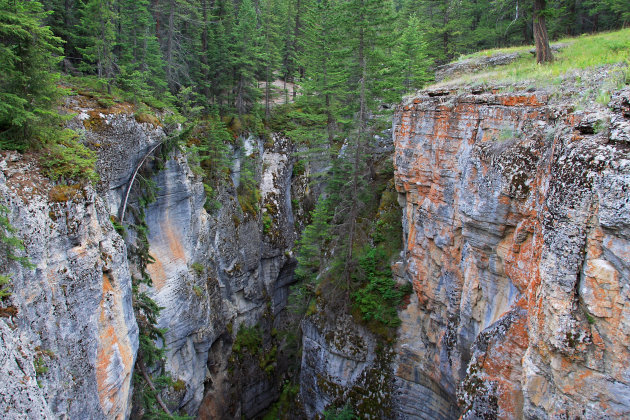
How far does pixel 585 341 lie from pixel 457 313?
287 inches

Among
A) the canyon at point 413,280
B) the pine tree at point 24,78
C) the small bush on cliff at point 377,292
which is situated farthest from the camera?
the small bush on cliff at point 377,292

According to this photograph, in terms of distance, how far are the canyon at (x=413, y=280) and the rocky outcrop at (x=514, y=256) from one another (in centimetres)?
3

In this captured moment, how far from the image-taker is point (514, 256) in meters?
8.74

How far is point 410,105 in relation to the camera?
13.9 m

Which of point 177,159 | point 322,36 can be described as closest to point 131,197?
point 177,159

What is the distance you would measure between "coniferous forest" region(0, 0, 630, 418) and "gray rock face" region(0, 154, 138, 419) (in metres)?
0.89

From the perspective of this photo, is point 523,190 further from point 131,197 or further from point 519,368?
point 131,197

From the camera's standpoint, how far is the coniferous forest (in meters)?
8.59

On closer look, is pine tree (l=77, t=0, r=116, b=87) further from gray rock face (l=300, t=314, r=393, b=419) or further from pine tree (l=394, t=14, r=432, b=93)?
pine tree (l=394, t=14, r=432, b=93)

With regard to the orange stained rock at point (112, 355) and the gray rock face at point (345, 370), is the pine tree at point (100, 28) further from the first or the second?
the gray rock face at point (345, 370)

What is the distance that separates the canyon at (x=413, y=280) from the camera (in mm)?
5285

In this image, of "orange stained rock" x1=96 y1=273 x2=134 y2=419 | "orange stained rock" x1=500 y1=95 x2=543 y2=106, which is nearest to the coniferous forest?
"orange stained rock" x1=96 y1=273 x2=134 y2=419

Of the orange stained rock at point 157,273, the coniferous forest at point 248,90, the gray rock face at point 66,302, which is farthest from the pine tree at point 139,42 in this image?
the gray rock face at point 66,302

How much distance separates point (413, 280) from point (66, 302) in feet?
37.7
